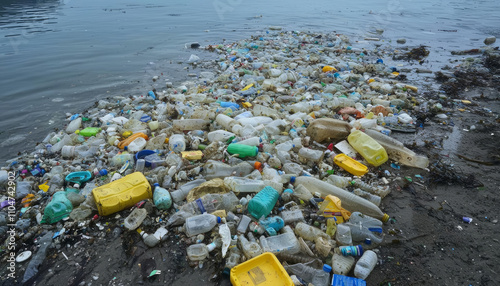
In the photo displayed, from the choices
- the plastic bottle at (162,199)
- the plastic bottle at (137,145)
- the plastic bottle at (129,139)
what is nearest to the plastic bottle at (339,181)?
the plastic bottle at (162,199)

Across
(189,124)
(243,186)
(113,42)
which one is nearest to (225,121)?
(189,124)

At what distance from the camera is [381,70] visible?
26.0ft

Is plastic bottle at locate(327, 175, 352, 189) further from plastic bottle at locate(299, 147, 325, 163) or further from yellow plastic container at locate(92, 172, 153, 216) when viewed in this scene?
yellow plastic container at locate(92, 172, 153, 216)

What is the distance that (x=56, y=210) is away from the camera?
2797mm

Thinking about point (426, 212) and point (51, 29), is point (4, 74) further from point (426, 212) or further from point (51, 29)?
point (426, 212)

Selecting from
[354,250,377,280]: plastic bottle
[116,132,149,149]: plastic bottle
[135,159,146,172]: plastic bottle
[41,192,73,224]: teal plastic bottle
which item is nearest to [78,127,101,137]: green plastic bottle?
[116,132,149,149]: plastic bottle

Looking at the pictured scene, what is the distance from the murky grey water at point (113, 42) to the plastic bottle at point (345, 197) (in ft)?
16.7

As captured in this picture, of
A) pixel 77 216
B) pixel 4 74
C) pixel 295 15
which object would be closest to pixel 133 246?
pixel 77 216

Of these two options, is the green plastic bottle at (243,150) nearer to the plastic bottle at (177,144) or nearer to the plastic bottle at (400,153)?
the plastic bottle at (177,144)

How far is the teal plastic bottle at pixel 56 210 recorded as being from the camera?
2783 millimetres

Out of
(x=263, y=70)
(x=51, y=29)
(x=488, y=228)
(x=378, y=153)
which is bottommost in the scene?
(x=488, y=228)

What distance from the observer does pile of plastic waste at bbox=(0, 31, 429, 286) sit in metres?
2.51

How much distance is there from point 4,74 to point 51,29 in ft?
25.2

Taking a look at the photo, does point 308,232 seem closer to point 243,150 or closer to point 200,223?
point 200,223
